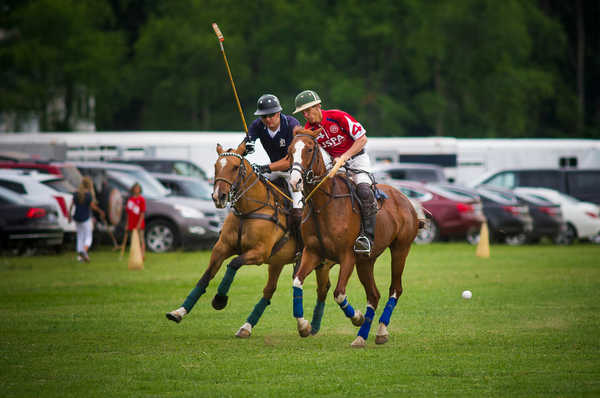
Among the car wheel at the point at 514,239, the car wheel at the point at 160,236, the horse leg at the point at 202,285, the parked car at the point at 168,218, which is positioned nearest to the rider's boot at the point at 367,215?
the horse leg at the point at 202,285

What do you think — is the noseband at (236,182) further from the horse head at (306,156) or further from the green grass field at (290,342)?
the green grass field at (290,342)

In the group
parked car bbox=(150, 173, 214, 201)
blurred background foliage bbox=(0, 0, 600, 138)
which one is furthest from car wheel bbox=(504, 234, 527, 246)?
blurred background foliage bbox=(0, 0, 600, 138)

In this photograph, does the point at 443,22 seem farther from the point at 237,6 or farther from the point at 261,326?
the point at 261,326

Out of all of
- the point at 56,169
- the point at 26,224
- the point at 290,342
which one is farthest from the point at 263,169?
the point at 56,169

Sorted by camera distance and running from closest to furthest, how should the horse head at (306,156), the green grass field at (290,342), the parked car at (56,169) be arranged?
the green grass field at (290,342), the horse head at (306,156), the parked car at (56,169)

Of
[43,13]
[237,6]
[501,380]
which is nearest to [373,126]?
[237,6]

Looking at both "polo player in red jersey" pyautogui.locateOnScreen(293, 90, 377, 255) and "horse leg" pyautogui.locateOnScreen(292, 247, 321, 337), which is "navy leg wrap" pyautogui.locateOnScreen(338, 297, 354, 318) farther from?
"polo player in red jersey" pyautogui.locateOnScreen(293, 90, 377, 255)

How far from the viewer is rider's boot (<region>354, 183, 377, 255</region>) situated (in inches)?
446

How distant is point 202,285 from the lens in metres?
11.7

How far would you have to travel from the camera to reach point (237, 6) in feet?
203

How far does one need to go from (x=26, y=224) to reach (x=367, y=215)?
1492cm

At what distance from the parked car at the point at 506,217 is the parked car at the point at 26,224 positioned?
13706mm

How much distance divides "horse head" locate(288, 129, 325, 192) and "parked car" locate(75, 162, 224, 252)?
51.7ft

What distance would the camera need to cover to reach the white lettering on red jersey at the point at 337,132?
38.0 ft
